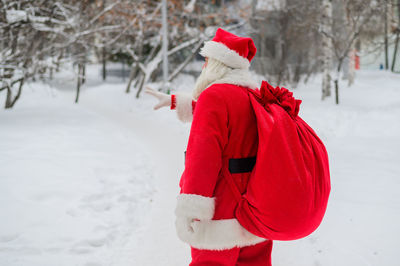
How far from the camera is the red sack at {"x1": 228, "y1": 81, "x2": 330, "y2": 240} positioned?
169 cm

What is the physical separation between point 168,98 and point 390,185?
3.91 metres

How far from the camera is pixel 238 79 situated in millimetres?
2016

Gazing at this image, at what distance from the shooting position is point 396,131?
8523 mm

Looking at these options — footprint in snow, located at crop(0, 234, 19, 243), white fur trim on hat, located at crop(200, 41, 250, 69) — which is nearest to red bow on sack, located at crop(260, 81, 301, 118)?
white fur trim on hat, located at crop(200, 41, 250, 69)

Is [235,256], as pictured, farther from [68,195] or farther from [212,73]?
[68,195]

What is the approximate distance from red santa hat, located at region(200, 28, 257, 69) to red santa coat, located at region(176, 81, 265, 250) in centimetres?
18

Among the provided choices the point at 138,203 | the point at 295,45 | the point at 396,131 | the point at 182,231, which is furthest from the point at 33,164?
the point at 295,45

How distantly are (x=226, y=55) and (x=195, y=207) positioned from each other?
2.95 feet

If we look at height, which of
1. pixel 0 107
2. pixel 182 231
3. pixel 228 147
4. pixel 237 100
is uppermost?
pixel 237 100

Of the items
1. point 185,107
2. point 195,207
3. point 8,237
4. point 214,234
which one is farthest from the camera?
point 8,237

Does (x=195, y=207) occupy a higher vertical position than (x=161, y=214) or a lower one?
higher

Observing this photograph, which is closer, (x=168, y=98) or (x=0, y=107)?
(x=168, y=98)

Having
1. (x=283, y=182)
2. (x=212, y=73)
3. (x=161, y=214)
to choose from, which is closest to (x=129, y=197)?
(x=161, y=214)

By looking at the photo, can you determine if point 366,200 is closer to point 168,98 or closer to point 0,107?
point 168,98
